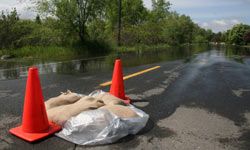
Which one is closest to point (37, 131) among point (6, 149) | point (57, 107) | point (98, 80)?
point (6, 149)

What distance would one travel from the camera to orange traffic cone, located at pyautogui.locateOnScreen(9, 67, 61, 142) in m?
3.42

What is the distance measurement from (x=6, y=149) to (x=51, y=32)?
1631cm

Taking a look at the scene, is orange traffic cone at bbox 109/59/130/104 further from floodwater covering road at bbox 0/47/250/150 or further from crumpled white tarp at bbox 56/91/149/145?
crumpled white tarp at bbox 56/91/149/145

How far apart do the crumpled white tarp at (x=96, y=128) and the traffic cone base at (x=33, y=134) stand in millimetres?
112

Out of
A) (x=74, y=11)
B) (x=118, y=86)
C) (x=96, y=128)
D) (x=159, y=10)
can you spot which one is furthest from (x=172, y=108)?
(x=159, y=10)

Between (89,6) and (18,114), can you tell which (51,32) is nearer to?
(89,6)

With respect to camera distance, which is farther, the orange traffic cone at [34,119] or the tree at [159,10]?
the tree at [159,10]

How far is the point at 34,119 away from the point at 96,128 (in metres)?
0.83

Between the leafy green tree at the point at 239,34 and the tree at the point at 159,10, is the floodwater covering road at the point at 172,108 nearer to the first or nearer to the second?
the tree at the point at 159,10

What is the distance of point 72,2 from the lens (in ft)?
62.4

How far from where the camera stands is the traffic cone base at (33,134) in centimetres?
330

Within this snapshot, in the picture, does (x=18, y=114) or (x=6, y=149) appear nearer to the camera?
(x=6, y=149)

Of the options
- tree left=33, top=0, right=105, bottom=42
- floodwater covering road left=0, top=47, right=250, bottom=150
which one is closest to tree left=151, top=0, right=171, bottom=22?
tree left=33, top=0, right=105, bottom=42

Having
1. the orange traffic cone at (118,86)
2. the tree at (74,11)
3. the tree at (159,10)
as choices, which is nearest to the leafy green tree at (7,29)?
the tree at (74,11)
